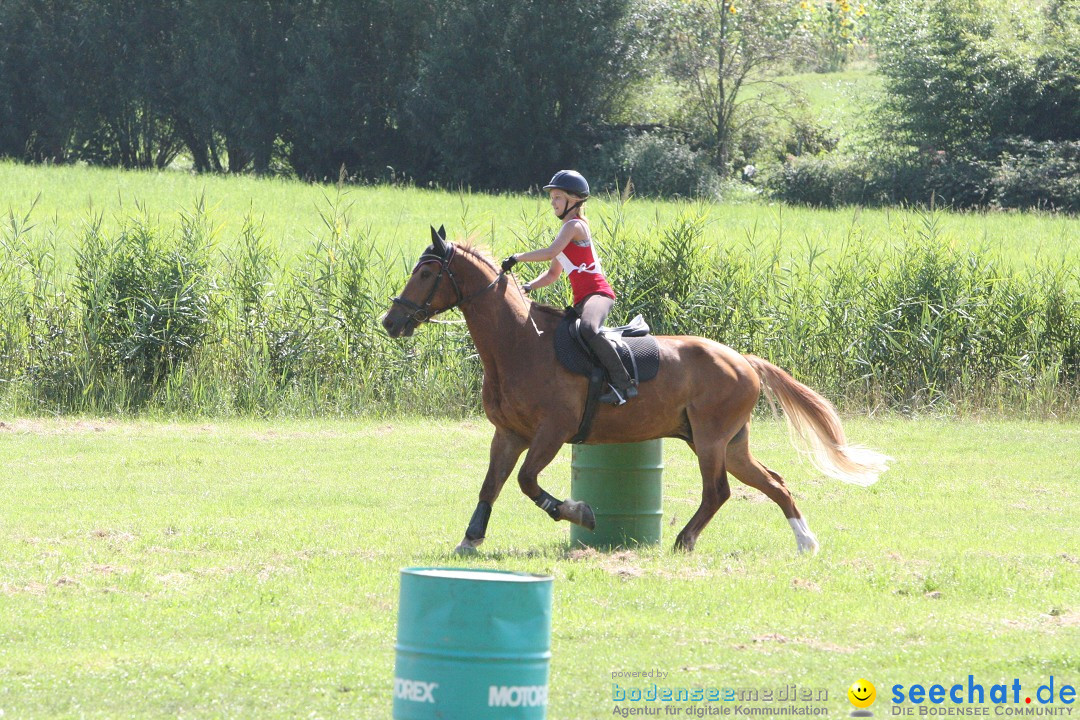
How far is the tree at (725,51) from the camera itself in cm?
4934

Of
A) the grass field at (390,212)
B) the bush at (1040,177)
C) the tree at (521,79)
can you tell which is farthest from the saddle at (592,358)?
the tree at (521,79)

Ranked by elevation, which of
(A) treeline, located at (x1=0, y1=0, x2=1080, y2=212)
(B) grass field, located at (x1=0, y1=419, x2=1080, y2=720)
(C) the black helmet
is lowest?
(B) grass field, located at (x1=0, y1=419, x2=1080, y2=720)

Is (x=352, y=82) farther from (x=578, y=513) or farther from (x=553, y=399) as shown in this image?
(x=578, y=513)

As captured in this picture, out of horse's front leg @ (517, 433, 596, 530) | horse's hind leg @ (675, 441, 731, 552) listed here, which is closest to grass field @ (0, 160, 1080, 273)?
horse's hind leg @ (675, 441, 731, 552)

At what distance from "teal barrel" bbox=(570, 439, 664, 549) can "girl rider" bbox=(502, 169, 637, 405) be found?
485 mm

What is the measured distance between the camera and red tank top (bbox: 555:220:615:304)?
923 centimetres

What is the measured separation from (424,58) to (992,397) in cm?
3275

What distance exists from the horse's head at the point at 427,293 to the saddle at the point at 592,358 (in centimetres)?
82

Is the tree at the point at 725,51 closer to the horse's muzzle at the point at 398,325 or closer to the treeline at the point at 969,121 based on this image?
the treeline at the point at 969,121

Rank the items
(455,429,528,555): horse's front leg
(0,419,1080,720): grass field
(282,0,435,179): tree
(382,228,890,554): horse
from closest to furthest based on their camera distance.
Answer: (0,419,1080,720): grass field < (455,429,528,555): horse's front leg < (382,228,890,554): horse < (282,0,435,179): tree

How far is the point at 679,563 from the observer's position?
8758 millimetres

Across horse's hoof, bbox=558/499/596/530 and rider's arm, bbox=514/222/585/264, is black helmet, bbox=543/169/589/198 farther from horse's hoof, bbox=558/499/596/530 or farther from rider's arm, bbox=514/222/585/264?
horse's hoof, bbox=558/499/596/530

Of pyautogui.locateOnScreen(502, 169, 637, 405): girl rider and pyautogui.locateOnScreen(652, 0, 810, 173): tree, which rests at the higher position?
pyautogui.locateOnScreen(652, 0, 810, 173): tree

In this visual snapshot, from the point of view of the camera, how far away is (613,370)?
9219mm
